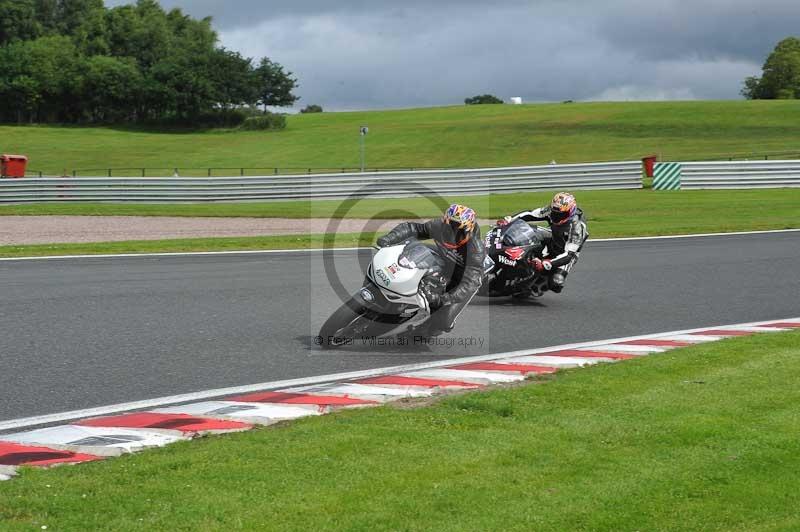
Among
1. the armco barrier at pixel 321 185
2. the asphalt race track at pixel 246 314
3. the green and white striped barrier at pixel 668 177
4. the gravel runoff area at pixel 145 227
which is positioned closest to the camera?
the asphalt race track at pixel 246 314

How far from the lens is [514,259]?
12859 mm

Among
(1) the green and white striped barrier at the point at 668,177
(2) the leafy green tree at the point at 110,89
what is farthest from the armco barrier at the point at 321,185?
(2) the leafy green tree at the point at 110,89

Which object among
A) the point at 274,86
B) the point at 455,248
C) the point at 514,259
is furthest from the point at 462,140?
the point at 455,248

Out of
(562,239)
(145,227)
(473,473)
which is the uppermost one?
(562,239)

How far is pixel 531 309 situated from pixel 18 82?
9181 cm

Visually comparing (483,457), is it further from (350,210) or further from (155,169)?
(155,169)

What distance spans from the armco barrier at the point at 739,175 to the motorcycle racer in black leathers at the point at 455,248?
28826mm

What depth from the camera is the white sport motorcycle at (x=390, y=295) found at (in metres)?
9.04

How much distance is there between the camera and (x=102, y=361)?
878 centimetres

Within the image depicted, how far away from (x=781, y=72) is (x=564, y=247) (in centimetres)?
12462

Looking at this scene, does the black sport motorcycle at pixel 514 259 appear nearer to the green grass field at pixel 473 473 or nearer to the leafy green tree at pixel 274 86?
the green grass field at pixel 473 473

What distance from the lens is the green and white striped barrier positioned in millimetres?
36719

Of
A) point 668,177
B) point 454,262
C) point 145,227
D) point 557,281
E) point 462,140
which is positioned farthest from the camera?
point 462,140

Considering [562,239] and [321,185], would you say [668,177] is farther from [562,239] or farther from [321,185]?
[562,239]
